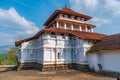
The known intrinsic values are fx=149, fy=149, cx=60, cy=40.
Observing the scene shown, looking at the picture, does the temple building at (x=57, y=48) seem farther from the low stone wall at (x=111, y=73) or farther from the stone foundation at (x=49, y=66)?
the low stone wall at (x=111, y=73)

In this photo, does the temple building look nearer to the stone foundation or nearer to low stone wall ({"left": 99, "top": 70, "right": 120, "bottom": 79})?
the stone foundation

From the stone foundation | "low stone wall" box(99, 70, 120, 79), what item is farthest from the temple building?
"low stone wall" box(99, 70, 120, 79)

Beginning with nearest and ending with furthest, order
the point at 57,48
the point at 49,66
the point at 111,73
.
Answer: the point at 111,73 < the point at 49,66 < the point at 57,48

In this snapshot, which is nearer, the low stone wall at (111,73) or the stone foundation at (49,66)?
the low stone wall at (111,73)

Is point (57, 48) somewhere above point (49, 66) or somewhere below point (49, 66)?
above

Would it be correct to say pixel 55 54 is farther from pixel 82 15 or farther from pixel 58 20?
pixel 82 15

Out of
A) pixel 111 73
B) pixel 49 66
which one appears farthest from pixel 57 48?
pixel 111 73

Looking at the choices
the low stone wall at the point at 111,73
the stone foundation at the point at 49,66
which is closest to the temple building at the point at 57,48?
the stone foundation at the point at 49,66

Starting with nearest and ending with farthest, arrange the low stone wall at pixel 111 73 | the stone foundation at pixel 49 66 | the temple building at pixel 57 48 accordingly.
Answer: the low stone wall at pixel 111 73
the stone foundation at pixel 49 66
the temple building at pixel 57 48

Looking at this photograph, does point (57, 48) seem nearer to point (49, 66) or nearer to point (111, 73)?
point (49, 66)

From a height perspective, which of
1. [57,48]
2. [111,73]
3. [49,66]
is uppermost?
[57,48]

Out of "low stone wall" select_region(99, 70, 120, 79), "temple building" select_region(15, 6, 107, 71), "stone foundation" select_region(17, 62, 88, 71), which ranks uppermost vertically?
"temple building" select_region(15, 6, 107, 71)

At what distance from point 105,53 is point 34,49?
12625 mm

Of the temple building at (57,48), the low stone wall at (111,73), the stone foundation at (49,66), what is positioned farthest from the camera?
the temple building at (57,48)
